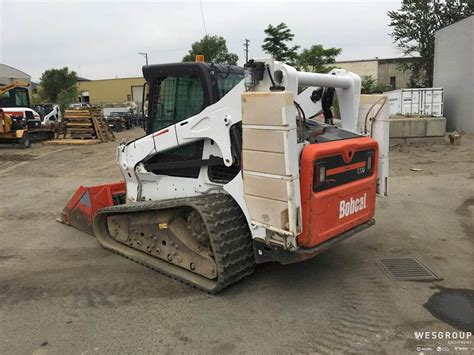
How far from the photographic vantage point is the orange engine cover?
3650 mm

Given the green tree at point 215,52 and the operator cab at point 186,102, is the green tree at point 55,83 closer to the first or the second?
the green tree at point 215,52

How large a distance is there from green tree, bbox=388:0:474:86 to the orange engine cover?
32708 millimetres

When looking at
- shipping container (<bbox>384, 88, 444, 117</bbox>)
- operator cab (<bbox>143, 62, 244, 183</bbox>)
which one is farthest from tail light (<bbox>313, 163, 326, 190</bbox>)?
shipping container (<bbox>384, 88, 444, 117</bbox>)

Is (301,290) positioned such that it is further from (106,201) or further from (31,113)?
(31,113)

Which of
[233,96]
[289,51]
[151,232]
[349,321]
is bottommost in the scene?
[349,321]

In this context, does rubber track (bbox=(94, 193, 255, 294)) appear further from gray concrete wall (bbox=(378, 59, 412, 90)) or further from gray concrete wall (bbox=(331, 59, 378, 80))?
gray concrete wall (bbox=(378, 59, 412, 90))

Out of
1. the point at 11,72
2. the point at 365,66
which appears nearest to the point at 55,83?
the point at 11,72

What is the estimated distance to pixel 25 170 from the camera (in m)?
12.1

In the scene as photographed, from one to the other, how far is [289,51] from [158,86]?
93.9 feet

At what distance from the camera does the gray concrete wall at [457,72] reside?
19.0 m

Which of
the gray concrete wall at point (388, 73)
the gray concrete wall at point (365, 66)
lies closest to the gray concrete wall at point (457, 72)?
the gray concrete wall at point (365, 66)

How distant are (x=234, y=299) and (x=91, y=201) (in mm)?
2889

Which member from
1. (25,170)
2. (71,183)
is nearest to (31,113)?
(25,170)

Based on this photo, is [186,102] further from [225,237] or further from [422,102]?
[422,102]
